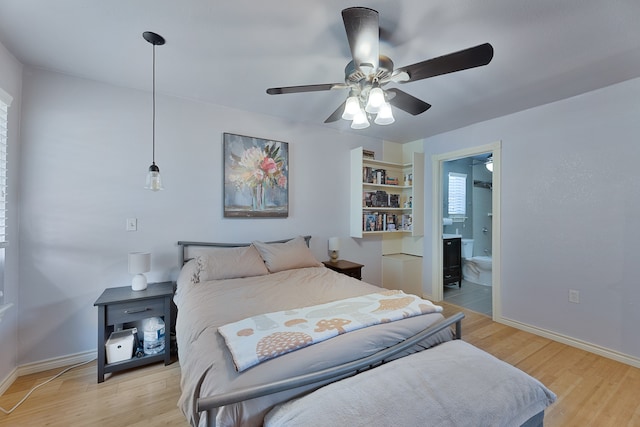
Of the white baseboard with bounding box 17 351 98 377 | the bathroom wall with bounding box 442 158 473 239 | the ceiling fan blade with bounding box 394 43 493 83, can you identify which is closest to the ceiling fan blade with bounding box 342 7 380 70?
the ceiling fan blade with bounding box 394 43 493 83

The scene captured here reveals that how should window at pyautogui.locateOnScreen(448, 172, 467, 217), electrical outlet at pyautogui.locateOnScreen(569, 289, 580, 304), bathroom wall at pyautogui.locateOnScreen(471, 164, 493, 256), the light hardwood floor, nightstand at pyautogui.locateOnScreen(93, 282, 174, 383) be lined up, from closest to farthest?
the light hardwood floor, nightstand at pyautogui.locateOnScreen(93, 282, 174, 383), electrical outlet at pyautogui.locateOnScreen(569, 289, 580, 304), window at pyautogui.locateOnScreen(448, 172, 467, 217), bathroom wall at pyautogui.locateOnScreen(471, 164, 493, 256)

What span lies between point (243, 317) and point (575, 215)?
127 inches

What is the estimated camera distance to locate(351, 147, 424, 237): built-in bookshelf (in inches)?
146

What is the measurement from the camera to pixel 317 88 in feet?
5.81

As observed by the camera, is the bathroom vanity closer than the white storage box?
No

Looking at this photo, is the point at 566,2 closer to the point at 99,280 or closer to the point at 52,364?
the point at 99,280

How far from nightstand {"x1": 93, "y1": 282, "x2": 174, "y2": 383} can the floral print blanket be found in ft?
4.02

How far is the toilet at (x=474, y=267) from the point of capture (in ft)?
15.5

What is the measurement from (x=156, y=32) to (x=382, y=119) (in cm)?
159

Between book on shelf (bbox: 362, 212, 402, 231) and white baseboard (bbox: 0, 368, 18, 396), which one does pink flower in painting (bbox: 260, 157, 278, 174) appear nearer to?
book on shelf (bbox: 362, 212, 402, 231)

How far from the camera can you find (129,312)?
2102mm

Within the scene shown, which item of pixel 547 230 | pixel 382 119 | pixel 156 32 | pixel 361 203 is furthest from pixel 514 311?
pixel 156 32

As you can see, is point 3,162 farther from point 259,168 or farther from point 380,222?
point 380,222

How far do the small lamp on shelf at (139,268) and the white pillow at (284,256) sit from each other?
0.97 m
